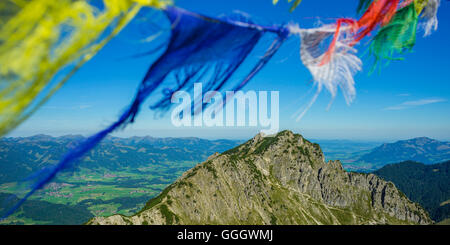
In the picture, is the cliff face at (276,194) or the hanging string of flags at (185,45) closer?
the hanging string of flags at (185,45)

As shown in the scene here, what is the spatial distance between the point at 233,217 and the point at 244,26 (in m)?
93.5

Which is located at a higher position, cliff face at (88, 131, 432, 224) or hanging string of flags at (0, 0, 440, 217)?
hanging string of flags at (0, 0, 440, 217)

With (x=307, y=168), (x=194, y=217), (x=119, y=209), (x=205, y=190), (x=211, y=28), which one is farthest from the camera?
(x=119, y=209)

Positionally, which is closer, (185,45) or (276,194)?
(185,45)

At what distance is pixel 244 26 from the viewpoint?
2.31 m

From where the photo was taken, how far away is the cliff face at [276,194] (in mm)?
77000

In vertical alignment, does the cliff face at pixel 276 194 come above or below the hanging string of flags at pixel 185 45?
below

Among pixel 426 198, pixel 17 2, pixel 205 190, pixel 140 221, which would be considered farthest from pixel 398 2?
pixel 426 198

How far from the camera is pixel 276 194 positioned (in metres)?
105

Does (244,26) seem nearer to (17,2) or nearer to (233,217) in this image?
(17,2)

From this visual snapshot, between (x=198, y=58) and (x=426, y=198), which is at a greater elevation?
(x=198, y=58)

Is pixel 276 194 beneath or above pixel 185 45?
beneath

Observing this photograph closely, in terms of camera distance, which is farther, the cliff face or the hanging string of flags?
the cliff face

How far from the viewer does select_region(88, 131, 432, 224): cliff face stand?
77.0 metres
